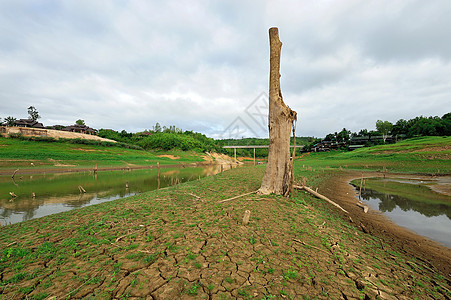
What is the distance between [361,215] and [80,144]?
72.2 m

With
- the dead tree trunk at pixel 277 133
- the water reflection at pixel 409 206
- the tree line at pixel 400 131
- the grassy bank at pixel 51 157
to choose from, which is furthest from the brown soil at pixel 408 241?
the tree line at pixel 400 131

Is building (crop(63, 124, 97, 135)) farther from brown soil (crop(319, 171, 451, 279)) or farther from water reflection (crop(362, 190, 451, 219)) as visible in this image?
water reflection (crop(362, 190, 451, 219))

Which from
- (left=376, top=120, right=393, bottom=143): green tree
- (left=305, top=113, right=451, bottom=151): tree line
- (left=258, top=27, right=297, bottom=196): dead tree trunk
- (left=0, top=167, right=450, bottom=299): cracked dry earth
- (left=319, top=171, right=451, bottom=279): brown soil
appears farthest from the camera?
(left=376, top=120, right=393, bottom=143): green tree

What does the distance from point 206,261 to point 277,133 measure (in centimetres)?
706

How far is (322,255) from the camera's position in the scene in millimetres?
4980

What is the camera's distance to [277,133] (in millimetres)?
9484

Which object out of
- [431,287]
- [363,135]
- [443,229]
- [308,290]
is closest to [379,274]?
[431,287]

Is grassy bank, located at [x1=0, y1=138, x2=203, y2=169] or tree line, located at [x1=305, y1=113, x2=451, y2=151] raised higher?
tree line, located at [x1=305, y1=113, x2=451, y2=151]

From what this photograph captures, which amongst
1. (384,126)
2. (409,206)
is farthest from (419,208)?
(384,126)

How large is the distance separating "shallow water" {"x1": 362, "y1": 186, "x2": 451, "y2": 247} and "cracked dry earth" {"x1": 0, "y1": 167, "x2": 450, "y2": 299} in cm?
416

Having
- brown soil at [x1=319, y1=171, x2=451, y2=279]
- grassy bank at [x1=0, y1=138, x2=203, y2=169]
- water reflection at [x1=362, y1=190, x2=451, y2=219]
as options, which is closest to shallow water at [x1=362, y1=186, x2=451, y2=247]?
water reflection at [x1=362, y1=190, x2=451, y2=219]

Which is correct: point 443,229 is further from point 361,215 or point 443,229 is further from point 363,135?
point 363,135

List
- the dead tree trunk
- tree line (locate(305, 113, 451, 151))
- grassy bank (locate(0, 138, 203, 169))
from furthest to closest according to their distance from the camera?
tree line (locate(305, 113, 451, 151)), grassy bank (locate(0, 138, 203, 169)), the dead tree trunk

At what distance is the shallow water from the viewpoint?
853 centimetres
